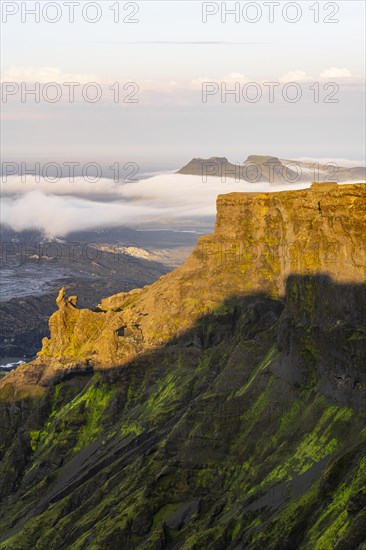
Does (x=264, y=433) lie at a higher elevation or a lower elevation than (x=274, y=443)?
higher

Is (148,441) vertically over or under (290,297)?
under

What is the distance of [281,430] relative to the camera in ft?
546

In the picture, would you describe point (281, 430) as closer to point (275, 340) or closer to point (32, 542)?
point (275, 340)

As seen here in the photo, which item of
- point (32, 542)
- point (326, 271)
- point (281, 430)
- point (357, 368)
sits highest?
point (326, 271)

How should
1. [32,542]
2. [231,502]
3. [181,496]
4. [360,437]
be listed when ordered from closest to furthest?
[360,437]
[231,502]
[181,496]
[32,542]

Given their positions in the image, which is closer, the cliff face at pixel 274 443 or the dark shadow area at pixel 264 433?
the cliff face at pixel 274 443

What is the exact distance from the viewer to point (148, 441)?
641 ft

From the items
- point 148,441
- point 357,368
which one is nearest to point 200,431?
point 148,441

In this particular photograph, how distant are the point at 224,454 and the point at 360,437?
32013 mm

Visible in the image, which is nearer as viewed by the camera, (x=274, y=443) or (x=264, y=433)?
(x=274, y=443)

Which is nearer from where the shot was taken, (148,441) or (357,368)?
(357,368)

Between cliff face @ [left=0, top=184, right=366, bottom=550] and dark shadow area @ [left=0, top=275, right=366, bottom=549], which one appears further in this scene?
dark shadow area @ [left=0, top=275, right=366, bottom=549]

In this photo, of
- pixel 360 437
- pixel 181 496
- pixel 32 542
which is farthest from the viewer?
pixel 32 542

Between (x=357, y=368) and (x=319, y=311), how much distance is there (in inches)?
570
